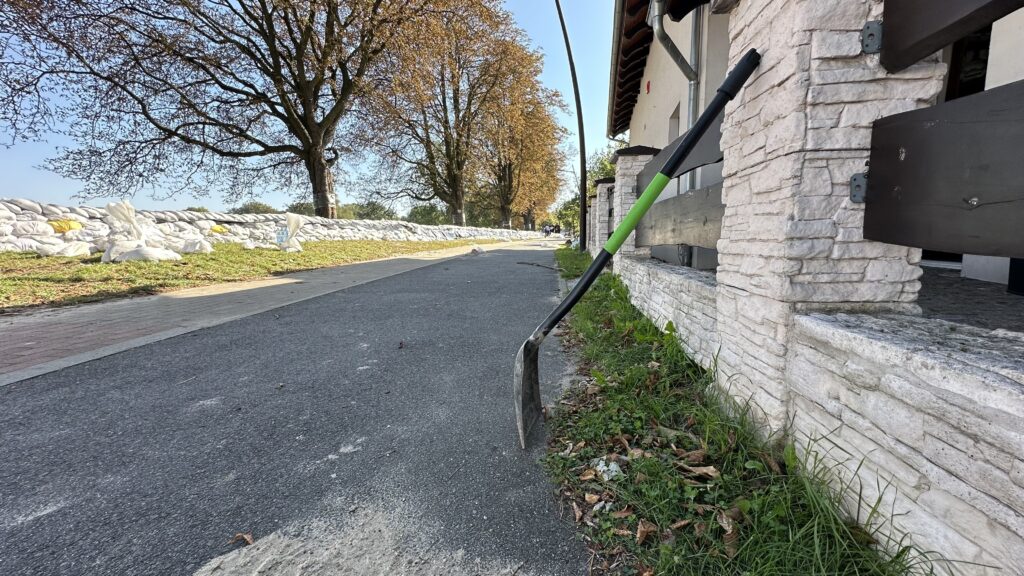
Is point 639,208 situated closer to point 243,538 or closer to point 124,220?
point 243,538

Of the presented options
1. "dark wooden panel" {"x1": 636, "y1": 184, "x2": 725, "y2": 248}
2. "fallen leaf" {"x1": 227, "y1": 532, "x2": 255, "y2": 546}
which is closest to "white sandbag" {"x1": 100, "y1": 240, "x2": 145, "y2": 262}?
"fallen leaf" {"x1": 227, "y1": 532, "x2": 255, "y2": 546}

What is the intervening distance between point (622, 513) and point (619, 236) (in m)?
1.38

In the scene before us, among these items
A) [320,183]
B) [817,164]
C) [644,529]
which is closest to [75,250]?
[320,183]

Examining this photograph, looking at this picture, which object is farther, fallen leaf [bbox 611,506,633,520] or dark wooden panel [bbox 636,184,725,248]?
dark wooden panel [bbox 636,184,725,248]

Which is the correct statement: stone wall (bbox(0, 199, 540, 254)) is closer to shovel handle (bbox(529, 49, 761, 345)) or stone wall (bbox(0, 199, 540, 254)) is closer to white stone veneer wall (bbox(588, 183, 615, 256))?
white stone veneer wall (bbox(588, 183, 615, 256))

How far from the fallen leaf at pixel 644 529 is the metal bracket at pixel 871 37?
1.96m

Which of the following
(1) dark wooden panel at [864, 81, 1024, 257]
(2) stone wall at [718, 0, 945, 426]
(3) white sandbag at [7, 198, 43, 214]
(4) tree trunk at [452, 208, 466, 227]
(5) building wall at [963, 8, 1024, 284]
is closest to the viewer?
(1) dark wooden panel at [864, 81, 1024, 257]

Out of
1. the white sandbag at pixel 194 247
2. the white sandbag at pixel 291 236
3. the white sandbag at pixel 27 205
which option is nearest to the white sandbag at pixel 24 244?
the white sandbag at pixel 27 205

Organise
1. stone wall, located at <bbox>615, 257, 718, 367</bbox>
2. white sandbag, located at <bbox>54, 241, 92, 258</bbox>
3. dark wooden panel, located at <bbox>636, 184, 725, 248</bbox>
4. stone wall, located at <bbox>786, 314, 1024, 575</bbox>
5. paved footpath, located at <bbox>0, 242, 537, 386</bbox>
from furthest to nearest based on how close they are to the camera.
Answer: white sandbag, located at <bbox>54, 241, 92, 258</bbox>
paved footpath, located at <bbox>0, 242, 537, 386</bbox>
dark wooden panel, located at <bbox>636, 184, 725, 248</bbox>
stone wall, located at <bbox>615, 257, 718, 367</bbox>
stone wall, located at <bbox>786, 314, 1024, 575</bbox>

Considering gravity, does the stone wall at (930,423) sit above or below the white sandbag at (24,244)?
below

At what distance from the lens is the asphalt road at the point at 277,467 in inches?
54.1

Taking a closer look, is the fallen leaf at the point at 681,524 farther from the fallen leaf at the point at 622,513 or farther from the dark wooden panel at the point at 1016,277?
the dark wooden panel at the point at 1016,277

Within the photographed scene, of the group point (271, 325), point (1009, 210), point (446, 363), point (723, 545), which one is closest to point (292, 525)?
point (723, 545)

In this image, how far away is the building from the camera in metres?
1.02
